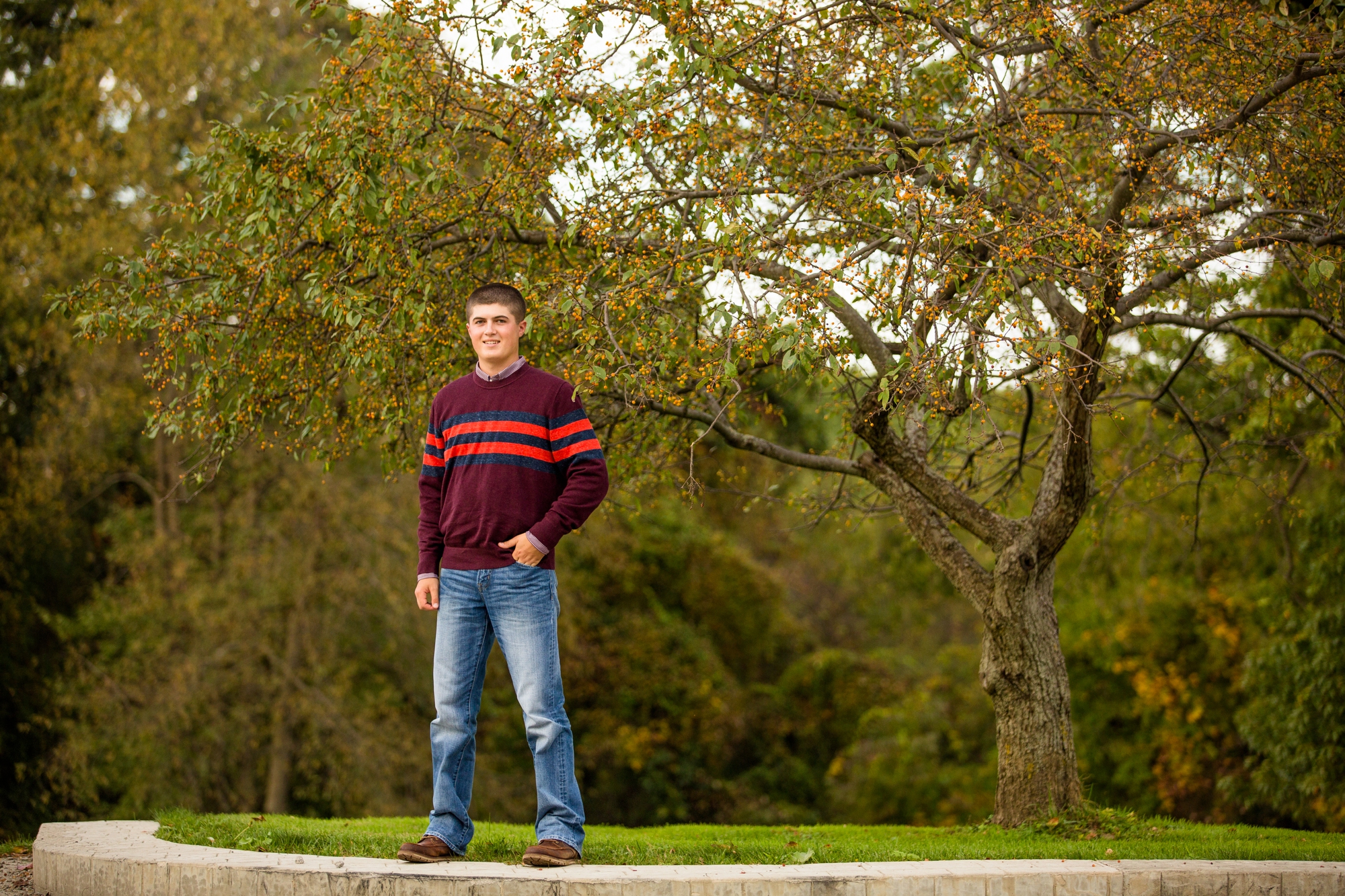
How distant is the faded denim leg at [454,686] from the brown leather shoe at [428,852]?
0.03 meters

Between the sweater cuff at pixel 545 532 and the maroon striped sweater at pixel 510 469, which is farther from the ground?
the maroon striped sweater at pixel 510 469

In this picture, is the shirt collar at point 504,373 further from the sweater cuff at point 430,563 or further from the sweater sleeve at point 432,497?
the sweater cuff at point 430,563

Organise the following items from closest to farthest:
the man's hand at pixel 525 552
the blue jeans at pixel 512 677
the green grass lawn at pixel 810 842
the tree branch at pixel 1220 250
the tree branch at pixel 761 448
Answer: the man's hand at pixel 525 552, the blue jeans at pixel 512 677, the green grass lawn at pixel 810 842, the tree branch at pixel 1220 250, the tree branch at pixel 761 448

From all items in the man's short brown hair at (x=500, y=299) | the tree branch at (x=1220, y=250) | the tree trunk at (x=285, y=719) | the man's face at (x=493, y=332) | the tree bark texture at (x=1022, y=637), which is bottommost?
the tree trunk at (x=285, y=719)

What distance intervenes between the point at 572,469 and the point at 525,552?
0.38 metres

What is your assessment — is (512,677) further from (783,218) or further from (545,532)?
(783,218)

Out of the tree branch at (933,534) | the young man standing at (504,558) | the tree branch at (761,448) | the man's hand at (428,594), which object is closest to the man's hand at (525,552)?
the young man standing at (504,558)

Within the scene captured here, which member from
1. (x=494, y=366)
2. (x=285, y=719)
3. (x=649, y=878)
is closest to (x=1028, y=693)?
(x=649, y=878)

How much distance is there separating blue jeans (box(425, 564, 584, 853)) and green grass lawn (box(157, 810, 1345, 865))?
309 millimetres

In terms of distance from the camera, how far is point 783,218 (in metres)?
5.77

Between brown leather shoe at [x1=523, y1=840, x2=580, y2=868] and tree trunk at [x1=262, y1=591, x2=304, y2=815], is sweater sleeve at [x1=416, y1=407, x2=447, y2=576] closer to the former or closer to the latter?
brown leather shoe at [x1=523, y1=840, x2=580, y2=868]

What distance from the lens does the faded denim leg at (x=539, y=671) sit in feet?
14.1

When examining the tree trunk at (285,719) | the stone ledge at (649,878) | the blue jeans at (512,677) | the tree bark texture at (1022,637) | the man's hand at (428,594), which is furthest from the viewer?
the tree trunk at (285,719)

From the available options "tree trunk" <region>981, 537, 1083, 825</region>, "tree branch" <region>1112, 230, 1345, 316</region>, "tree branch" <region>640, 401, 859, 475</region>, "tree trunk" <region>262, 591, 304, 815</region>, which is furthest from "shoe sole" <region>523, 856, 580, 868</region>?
"tree trunk" <region>262, 591, 304, 815</region>
